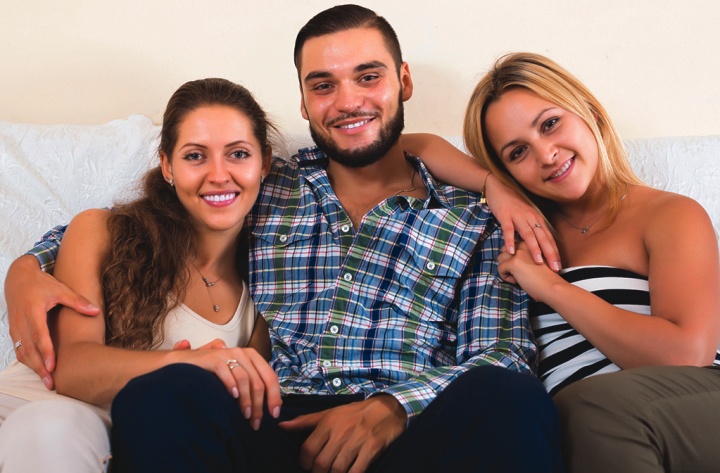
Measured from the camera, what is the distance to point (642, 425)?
1060 millimetres

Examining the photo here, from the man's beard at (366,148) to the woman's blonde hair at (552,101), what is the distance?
155 millimetres

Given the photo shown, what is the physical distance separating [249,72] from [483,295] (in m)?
0.92

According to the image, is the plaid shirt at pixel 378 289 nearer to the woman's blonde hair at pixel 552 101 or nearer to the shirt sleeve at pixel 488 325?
the shirt sleeve at pixel 488 325

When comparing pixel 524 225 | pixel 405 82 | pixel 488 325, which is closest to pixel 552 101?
pixel 524 225

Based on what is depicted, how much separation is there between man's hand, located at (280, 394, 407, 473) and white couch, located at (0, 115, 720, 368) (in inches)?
29.6

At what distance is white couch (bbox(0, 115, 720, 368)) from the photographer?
1.69 metres

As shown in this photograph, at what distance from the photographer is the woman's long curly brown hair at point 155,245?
55.8 inches

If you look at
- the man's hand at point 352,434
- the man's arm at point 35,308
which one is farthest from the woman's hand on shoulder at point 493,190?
the man's arm at point 35,308

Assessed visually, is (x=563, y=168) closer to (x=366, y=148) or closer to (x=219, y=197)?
(x=366, y=148)

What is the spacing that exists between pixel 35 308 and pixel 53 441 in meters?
0.34

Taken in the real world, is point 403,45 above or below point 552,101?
above

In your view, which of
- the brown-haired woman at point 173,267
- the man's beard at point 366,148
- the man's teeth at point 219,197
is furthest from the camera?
the man's beard at point 366,148

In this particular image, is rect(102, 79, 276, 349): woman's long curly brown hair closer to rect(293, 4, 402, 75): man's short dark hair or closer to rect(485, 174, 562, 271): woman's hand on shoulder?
rect(293, 4, 402, 75): man's short dark hair

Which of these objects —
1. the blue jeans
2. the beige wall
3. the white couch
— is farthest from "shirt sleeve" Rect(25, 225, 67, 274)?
the beige wall
